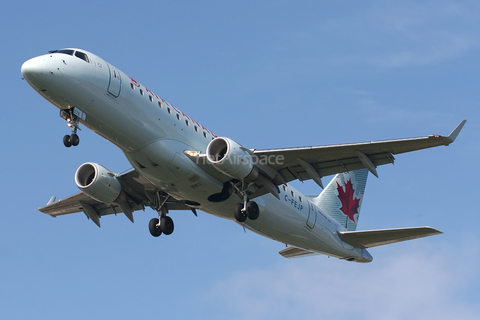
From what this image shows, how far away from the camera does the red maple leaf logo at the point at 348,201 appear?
36.3 metres

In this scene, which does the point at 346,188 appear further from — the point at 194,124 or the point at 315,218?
the point at 194,124

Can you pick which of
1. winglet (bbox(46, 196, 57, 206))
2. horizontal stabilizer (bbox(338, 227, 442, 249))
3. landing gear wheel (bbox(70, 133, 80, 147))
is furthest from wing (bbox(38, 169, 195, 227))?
horizontal stabilizer (bbox(338, 227, 442, 249))

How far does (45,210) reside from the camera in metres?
32.6

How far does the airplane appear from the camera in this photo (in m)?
22.8

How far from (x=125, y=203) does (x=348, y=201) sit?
1422 cm

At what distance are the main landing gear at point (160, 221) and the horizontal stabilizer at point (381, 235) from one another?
8.98 m

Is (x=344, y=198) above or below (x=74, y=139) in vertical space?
above

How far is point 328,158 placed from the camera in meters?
25.4

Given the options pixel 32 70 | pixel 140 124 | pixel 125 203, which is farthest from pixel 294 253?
pixel 32 70

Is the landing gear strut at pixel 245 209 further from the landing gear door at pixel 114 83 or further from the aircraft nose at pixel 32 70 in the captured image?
the aircraft nose at pixel 32 70

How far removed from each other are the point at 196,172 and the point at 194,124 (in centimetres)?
228

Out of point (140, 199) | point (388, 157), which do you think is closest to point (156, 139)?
point (140, 199)

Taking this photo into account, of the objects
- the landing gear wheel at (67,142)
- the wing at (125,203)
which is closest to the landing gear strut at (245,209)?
the wing at (125,203)

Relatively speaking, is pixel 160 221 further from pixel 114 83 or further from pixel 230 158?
pixel 114 83
